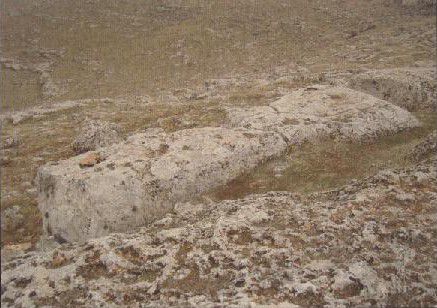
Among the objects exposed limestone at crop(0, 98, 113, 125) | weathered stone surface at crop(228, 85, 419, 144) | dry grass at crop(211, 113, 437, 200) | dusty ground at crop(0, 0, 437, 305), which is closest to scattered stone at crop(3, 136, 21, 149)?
dusty ground at crop(0, 0, 437, 305)

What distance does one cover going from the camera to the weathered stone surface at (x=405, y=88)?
29.8 metres

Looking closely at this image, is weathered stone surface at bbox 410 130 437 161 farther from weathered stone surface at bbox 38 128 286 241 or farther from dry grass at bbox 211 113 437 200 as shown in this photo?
weathered stone surface at bbox 38 128 286 241

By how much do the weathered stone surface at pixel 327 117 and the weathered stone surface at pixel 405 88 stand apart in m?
4.44

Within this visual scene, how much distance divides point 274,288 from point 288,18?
65.4 metres

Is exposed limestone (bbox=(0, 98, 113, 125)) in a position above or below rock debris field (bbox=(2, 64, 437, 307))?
below

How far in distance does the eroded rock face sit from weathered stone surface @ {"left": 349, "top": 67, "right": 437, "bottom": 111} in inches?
594

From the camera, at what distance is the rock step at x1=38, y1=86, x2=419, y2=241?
17.2 m

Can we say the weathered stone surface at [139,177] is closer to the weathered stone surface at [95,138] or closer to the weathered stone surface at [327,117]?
the weathered stone surface at [327,117]

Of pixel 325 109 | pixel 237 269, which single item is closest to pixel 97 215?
pixel 237 269

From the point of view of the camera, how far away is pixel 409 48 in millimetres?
52719

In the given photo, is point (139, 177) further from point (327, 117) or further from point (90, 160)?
point (327, 117)

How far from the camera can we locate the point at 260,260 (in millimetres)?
13211

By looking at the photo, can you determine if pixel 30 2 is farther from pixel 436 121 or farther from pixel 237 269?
pixel 237 269

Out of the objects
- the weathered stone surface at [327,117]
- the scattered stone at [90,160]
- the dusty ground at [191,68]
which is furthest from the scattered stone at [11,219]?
the weathered stone surface at [327,117]
